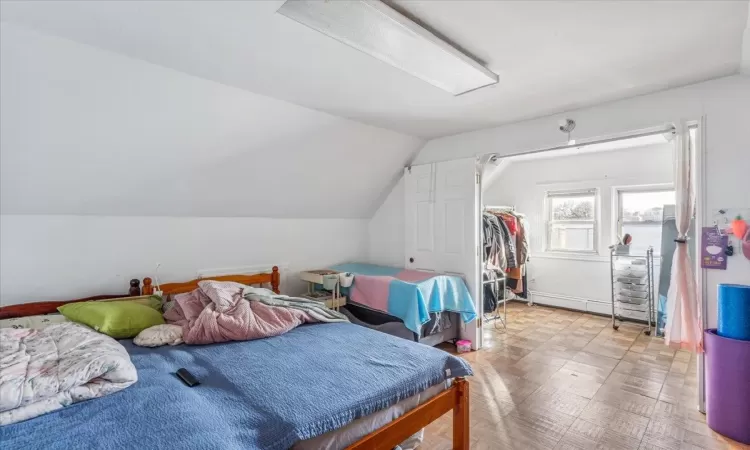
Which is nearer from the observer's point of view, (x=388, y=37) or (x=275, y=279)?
(x=388, y=37)

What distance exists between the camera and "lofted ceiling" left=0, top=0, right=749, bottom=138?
1646 mm

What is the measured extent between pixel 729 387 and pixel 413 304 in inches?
85.8

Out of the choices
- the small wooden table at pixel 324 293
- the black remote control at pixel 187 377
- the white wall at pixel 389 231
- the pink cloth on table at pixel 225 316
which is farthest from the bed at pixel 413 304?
the black remote control at pixel 187 377

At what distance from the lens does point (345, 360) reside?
6.41 feet

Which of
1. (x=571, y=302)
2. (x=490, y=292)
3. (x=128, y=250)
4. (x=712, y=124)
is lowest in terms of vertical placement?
(x=571, y=302)

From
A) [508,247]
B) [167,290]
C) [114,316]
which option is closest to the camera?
[114,316]

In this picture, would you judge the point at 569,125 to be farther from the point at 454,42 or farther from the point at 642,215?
the point at 642,215

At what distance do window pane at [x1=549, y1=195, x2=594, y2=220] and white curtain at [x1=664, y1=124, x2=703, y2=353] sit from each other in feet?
8.97

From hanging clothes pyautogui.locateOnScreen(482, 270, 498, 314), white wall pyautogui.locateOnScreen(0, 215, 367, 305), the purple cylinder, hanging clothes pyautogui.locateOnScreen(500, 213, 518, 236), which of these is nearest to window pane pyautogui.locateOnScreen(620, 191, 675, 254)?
hanging clothes pyautogui.locateOnScreen(500, 213, 518, 236)

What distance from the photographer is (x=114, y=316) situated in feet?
7.64

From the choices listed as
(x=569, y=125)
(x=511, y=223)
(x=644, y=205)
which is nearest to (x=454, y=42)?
(x=569, y=125)

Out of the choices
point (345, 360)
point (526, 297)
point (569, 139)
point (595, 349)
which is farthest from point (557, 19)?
point (526, 297)

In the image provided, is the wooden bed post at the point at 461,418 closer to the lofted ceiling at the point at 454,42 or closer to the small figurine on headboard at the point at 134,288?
the lofted ceiling at the point at 454,42

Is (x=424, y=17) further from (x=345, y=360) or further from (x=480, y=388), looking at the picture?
(x=480, y=388)
